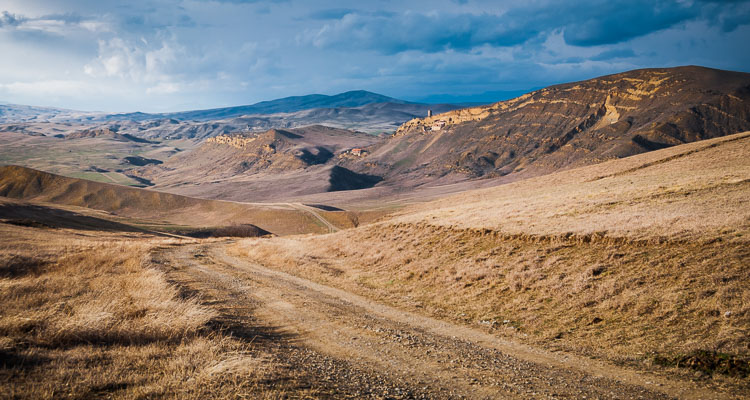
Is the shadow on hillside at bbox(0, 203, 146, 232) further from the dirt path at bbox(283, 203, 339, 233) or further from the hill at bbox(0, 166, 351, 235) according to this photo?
the dirt path at bbox(283, 203, 339, 233)

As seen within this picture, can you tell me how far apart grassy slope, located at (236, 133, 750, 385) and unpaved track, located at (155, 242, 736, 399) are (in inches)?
52.6

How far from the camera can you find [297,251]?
101 ft

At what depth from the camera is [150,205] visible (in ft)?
422

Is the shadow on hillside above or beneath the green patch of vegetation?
beneath

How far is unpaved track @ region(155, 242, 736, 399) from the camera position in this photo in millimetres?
7695

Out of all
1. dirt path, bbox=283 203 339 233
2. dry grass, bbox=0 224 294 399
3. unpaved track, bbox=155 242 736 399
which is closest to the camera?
dry grass, bbox=0 224 294 399

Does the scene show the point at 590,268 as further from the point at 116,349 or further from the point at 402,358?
the point at 116,349

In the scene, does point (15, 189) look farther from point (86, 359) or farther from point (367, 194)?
point (86, 359)

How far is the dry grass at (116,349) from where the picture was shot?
6.31 metres

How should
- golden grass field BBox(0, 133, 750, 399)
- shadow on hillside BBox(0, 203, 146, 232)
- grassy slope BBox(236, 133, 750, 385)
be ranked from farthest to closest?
1. shadow on hillside BBox(0, 203, 146, 232)
2. grassy slope BBox(236, 133, 750, 385)
3. golden grass field BBox(0, 133, 750, 399)

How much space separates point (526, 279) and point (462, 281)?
112 inches

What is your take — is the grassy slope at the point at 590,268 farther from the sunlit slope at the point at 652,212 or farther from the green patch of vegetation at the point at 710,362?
the green patch of vegetation at the point at 710,362

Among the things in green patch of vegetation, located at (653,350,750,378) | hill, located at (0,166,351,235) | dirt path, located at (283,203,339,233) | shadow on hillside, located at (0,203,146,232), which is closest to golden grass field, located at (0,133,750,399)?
green patch of vegetation, located at (653,350,750,378)

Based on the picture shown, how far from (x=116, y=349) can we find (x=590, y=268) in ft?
48.1
